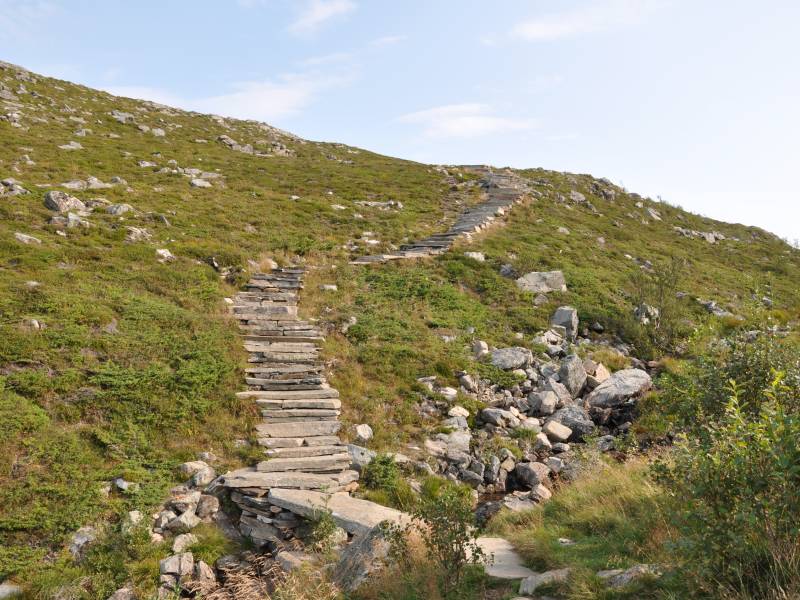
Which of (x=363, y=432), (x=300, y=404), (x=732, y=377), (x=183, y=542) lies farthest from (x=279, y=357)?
(x=732, y=377)

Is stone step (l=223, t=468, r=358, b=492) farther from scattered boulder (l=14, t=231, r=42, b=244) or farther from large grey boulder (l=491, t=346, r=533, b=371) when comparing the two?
scattered boulder (l=14, t=231, r=42, b=244)

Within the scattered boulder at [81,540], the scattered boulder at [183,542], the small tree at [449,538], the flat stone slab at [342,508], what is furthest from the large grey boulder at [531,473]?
the scattered boulder at [81,540]

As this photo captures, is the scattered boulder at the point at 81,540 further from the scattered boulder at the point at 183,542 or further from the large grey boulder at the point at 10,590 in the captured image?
the scattered boulder at the point at 183,542

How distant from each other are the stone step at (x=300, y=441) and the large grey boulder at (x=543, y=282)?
10967 millimetres

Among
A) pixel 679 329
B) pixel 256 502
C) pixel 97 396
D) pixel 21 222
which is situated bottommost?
pixel 256 502

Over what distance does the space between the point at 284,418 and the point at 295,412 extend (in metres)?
0.28

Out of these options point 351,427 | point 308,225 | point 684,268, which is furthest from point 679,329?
point 308,225

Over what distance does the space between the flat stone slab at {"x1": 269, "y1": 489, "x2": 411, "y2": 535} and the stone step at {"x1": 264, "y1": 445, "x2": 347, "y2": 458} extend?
50.6 inches

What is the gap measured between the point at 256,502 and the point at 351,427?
3.01 metres

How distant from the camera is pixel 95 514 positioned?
7.44m

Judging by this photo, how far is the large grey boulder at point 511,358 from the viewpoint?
13.8 metres

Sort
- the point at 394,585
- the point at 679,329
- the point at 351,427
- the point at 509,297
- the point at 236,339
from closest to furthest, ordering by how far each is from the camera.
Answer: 1. the point at 394,585
2. the point at 351,427
3. the point at 236,339
4. the point at 679,329
5. the point at 509,297

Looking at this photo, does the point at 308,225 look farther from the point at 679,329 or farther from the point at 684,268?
the point at 684,268

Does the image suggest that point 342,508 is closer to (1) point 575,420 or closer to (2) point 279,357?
(2) point 279,357
